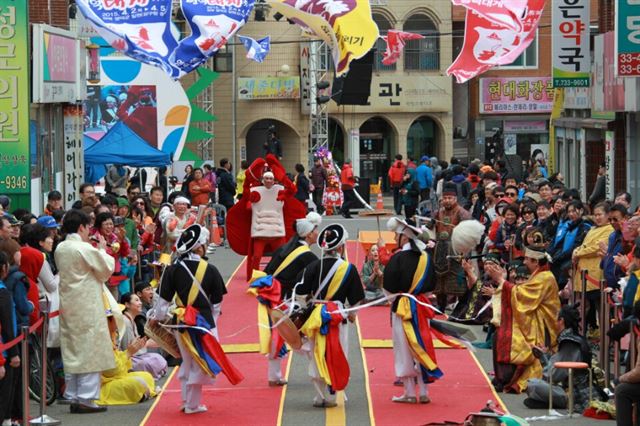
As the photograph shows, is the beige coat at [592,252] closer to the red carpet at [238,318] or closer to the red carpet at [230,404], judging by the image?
the red carpet at [230,404]

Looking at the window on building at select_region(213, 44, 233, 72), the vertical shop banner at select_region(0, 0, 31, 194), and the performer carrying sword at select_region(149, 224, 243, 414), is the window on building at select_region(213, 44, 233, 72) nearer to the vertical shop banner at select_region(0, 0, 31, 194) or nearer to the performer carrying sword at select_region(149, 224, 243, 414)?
the vertical shop banner at select_region(0, 0, 31, 194)

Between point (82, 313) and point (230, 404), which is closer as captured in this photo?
point (82, 313)

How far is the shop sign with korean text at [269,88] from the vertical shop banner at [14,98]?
27576 mm

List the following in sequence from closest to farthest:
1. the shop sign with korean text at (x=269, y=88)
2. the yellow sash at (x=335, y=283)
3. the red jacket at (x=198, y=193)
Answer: the yellow sash at (x=335, y=283), the red jacket at (x=198, y=193), the shop sign with korean text at (x=269, y=88)

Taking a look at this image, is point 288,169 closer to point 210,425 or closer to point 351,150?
point 351,150

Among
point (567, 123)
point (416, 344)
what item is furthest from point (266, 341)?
point (567, 123)

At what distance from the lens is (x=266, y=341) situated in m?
14.3

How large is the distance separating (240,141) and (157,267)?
29.4m

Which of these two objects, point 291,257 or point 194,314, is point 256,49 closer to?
point 291,257

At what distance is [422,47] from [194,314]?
3925cm

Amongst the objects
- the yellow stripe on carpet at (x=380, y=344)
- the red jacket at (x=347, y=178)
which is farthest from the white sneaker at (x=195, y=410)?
the red jacket at (x=347, y=178)

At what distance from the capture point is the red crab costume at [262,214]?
22719mm

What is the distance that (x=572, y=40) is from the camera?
28703 mm

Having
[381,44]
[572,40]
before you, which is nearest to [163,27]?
[572,40]
